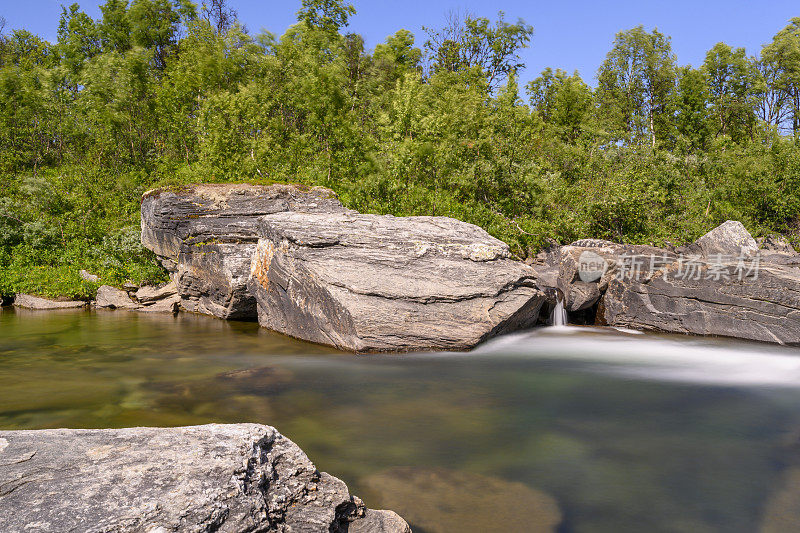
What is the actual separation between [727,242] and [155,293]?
1728 centimetres

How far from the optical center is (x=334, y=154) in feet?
71.6

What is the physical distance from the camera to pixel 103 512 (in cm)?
252

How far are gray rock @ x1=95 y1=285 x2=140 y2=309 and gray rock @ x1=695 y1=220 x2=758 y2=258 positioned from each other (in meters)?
17.2

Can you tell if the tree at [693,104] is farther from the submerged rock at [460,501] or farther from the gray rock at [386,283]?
the submerged rock at [460,501]

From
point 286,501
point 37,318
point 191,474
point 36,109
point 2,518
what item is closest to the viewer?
point 2,518

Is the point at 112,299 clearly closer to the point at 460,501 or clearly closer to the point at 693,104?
the point at 460,501

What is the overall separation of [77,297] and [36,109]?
25.0 m

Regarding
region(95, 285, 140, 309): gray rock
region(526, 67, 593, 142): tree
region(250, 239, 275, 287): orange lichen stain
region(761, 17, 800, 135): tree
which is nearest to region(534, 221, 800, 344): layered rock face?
region(250, 239, 275, 287): orange lichen stain

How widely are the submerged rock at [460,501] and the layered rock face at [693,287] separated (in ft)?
31.3

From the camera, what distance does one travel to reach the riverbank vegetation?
18.9 meters

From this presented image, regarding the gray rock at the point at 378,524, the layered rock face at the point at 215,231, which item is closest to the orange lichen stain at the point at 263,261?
the layered rock face at the point at 215,231

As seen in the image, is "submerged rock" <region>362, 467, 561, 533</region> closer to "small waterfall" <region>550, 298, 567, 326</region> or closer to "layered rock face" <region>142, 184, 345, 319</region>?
"small waterfall" <region>550, 298, 567, 326</region>

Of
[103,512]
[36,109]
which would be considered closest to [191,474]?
[103,512]

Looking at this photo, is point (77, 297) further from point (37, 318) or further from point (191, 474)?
point (191, 474)
